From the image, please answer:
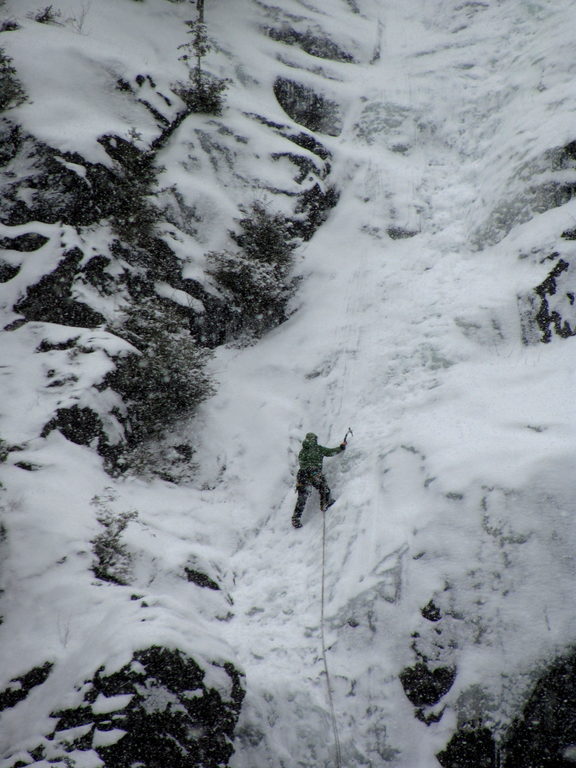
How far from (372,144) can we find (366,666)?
46.4 ft

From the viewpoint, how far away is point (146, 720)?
12.2ft

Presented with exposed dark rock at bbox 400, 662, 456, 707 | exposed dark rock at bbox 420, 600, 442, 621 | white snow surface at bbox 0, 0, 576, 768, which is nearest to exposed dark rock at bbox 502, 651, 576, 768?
white snow surface at bbox 0, 0, 576, 768

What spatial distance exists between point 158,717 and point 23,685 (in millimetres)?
1439

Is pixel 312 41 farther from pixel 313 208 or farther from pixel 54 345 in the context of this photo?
pixel 54 345

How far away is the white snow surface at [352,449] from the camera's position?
4305 mm

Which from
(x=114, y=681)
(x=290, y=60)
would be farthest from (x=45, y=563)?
(x=290, y=60)

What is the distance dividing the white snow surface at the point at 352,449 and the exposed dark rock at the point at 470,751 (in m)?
0.09

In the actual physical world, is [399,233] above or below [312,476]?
above

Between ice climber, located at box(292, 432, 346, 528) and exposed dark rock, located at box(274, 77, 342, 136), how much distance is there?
1211cm

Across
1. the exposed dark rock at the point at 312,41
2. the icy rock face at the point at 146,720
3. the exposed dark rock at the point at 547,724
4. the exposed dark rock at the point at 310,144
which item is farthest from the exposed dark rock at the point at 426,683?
the exposed dark rock at the point at 312,41

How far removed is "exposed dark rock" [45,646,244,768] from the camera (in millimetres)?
3611

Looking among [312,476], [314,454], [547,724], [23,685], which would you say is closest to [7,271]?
[314,454]

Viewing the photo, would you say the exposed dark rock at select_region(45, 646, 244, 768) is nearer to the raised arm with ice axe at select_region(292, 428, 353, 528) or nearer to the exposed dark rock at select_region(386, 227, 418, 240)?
the raised arm with ice axe at select_region(292, 428, 353, 528)

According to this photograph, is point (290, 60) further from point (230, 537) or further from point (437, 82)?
point (230, 537)
